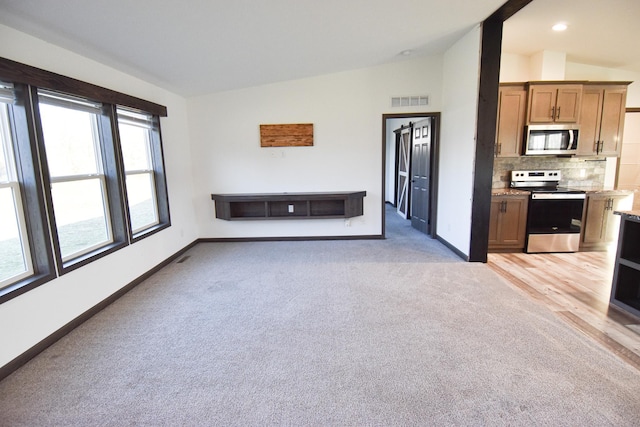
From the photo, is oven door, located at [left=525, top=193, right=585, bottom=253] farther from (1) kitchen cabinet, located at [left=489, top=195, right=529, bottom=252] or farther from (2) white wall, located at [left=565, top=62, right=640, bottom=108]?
(2) white wall, located at [left=565, top=62, right=640, bottom=108]

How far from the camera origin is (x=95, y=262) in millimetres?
2914

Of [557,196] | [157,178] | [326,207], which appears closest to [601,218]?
[557,196]

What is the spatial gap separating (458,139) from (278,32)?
8.69 feet

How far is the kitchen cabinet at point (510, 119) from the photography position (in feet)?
14.0

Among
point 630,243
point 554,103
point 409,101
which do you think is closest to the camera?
point 630,243

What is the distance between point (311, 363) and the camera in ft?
6.91

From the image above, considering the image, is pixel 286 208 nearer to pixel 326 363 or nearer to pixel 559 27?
pixel 326 363

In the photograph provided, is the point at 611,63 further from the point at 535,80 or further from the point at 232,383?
the point at 232,383

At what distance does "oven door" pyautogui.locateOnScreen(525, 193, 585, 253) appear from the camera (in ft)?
13.8

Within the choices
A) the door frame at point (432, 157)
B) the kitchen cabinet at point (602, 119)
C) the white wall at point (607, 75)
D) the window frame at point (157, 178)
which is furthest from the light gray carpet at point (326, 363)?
the white wall at point (607, 75)

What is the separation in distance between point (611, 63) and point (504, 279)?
3.80 metres

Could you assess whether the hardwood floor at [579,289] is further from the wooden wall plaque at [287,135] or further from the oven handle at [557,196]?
the wooden wall plaque at [287,135]

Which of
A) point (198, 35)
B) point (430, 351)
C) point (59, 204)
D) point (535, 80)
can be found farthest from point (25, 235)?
point (535, 80)

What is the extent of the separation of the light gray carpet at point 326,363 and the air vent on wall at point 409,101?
277 cm
